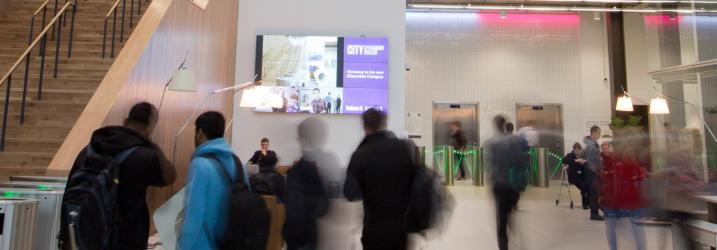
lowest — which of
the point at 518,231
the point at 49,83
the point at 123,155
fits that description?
the point at 518,231

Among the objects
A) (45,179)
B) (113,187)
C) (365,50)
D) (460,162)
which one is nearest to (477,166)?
(460,162)

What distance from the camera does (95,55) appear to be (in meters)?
6.28

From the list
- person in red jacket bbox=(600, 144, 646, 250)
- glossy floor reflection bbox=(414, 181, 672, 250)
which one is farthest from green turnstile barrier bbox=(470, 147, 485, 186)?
person in red jacket bbox=(600, 144, 646, 250)

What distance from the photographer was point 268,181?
12.2ft

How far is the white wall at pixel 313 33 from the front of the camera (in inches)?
335

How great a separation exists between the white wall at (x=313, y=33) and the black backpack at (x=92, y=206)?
20.1ft

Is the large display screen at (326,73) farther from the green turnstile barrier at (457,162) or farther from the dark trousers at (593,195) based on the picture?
the green turnstile barrier at (457,162)

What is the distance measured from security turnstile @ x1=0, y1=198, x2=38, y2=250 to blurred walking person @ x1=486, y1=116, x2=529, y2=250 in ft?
12.3

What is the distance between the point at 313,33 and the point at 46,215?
245 inches

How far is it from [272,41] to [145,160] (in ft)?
21.3

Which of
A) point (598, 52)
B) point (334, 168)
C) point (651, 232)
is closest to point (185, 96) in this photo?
point (334, 168)

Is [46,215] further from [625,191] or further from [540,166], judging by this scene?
[540,166]

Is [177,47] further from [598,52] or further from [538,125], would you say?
[598,52]

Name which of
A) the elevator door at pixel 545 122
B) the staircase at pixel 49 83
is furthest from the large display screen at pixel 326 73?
the elevator door at pixel 545 122
